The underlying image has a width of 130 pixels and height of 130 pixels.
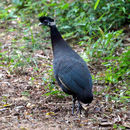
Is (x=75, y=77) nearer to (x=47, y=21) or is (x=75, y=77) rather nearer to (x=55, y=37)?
(x=55, y=37)

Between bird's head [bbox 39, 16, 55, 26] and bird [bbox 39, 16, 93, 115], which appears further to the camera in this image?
bird's head [bbox 39, 16, 55, 26]

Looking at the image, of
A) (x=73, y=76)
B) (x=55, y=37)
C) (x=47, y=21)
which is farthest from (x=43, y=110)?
(x=47, y=21)

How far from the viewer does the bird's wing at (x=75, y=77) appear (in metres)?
3.95

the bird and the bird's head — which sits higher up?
the bird's head

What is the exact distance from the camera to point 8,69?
574 cm

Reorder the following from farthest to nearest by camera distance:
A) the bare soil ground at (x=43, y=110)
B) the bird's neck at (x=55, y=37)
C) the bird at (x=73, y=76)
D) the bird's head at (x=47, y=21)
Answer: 1. the bird's head at (x=47, y=21)
2. the bird's neck at (x=55, y=37)
3. the bird at (x=73, y=76)
4. the bare soil ground at (x=43, y=110)

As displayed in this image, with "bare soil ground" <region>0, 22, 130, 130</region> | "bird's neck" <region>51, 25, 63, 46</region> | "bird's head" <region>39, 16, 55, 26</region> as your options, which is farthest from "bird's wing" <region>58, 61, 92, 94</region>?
"bird's head" <region>39, 16, 55, 26</region>

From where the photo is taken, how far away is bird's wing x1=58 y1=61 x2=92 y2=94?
395 cm

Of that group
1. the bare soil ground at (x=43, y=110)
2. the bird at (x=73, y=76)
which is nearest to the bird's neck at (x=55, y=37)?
the bird at (x=73, y=76)

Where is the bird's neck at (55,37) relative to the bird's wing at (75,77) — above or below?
above

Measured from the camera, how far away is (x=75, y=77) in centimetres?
402

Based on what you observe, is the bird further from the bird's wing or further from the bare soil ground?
the bare soil ground

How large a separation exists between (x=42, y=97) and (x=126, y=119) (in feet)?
4.83

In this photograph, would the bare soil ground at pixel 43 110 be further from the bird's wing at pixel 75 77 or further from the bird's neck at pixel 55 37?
the bird's neck at pixel 55 37
